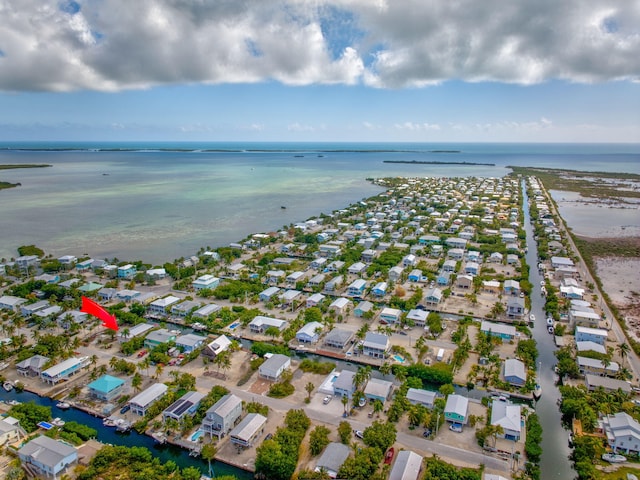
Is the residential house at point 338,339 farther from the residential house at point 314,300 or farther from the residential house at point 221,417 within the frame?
the residential house at point 221,417

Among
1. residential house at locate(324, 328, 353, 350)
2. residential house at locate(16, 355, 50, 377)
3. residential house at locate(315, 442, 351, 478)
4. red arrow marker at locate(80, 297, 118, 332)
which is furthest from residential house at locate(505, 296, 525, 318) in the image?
residential house at locate(16, 355, 50, 377)

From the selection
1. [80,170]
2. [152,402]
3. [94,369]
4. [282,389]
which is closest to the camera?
[152,402]

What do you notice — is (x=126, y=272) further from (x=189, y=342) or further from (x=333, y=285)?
(x=333, y=285)

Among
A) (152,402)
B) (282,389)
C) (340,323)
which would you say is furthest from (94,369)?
(340,323)

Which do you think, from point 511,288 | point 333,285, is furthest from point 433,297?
A: point 333,285

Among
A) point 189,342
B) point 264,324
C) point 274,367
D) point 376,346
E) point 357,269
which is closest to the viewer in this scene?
point 274,367

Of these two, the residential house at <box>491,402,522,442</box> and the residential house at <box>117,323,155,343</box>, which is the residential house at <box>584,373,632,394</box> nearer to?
the residential house at <box>491,402,522,442</box>

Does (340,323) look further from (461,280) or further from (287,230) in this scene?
(287,230)
